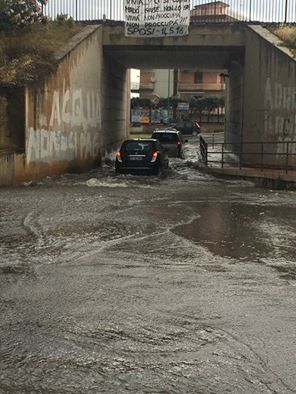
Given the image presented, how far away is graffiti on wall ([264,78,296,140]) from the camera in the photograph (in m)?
18.8

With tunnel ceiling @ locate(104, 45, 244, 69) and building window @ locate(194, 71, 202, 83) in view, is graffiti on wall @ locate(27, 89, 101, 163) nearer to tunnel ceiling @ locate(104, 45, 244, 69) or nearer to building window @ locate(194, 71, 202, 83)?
tunnel ceiling @ locate(104, 45, 244, 69)

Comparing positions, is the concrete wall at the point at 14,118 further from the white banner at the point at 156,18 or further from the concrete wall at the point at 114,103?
the concrete wall at the point at 114,103

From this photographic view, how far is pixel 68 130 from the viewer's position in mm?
19391

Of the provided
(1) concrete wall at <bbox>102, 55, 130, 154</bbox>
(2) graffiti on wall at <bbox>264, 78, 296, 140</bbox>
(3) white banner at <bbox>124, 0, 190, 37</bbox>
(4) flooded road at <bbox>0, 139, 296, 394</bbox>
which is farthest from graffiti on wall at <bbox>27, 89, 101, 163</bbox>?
(2) graffiti on wall at <bbox>264, 78, 296, 140</bbox>

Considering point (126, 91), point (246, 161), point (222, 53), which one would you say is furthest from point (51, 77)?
point (126, 91)

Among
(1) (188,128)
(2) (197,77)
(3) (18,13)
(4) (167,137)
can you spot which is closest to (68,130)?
(3) (18,13)

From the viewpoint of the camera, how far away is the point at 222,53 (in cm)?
2562

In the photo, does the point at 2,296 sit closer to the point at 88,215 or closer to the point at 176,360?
the point at 176,360

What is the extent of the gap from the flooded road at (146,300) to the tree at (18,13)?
10218 mm

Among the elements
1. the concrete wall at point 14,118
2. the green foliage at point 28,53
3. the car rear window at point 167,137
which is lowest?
the car rear window at point 167,137

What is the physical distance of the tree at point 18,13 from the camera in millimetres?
19281

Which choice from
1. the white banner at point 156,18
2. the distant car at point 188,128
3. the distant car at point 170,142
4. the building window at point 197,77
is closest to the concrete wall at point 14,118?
the white banner at point 156,18

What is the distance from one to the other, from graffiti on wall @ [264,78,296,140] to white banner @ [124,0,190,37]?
4.62 metres

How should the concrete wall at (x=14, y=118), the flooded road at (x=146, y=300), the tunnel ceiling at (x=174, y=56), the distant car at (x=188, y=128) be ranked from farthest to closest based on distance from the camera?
1. the distant car at (x=188, y=128)
2. the tunnel ceiling at (x=174, y=56)
3. the concrete wall at (x=14, y=118)
4. the flooded road at (x=146, y=300)
